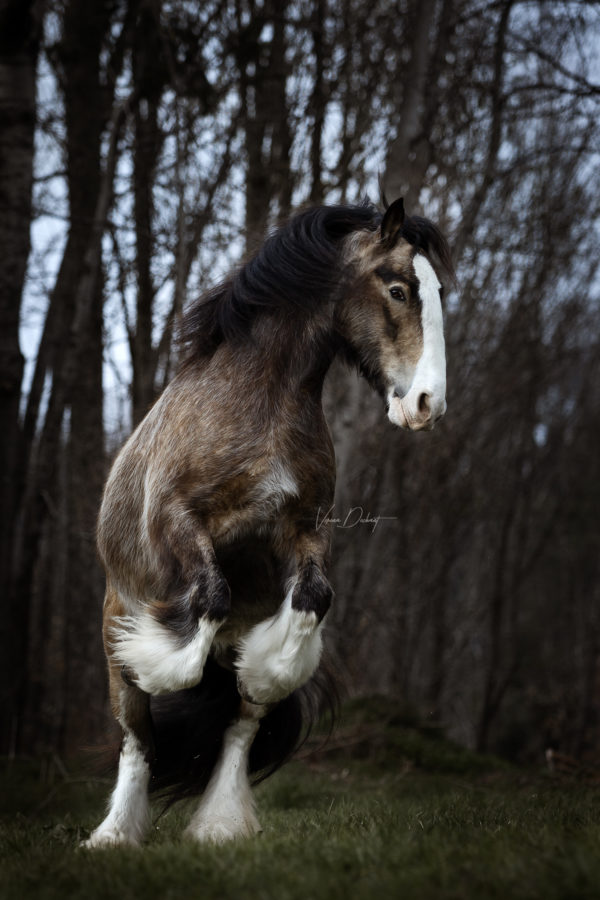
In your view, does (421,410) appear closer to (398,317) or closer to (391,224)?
(398,317)

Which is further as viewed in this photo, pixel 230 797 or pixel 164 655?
pixel 230 797

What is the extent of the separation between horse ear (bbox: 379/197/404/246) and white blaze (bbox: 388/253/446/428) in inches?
8.6

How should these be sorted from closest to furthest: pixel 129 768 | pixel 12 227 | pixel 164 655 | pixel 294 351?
1. pixel 164 655
2. pixel 294 351
3. pixel 129 768
4. pixel 12 227

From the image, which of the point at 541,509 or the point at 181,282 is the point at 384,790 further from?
the point at 541,509

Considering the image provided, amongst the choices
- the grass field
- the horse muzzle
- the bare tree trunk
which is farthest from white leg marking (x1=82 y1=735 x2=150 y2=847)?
the bare tree trunk

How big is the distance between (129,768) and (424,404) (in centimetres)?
233

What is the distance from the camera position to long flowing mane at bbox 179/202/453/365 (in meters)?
4.99

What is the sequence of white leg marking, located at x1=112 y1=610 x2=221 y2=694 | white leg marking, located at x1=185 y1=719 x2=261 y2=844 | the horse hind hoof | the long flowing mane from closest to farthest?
1. white leg marking, located at x1=112 y1=610 x2=221 y2=694
2. the horse hind hoof
3. white leg marking, located at x1=185 y1=719 x2=261 y2=844
4. the long flowing mane

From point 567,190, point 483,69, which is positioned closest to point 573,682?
point 567,190

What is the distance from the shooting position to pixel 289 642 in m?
4.47

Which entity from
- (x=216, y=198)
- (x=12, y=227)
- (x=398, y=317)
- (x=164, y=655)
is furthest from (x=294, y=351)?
(x=216, y=198)

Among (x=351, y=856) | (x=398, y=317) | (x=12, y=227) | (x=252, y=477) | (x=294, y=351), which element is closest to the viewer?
(x=351, y=856)

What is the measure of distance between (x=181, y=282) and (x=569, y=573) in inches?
723

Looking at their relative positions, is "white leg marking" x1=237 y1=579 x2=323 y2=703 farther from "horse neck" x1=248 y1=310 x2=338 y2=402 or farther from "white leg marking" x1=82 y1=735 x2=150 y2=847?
"horse neck" x1=248 y1=310 x2=338 y2=402
